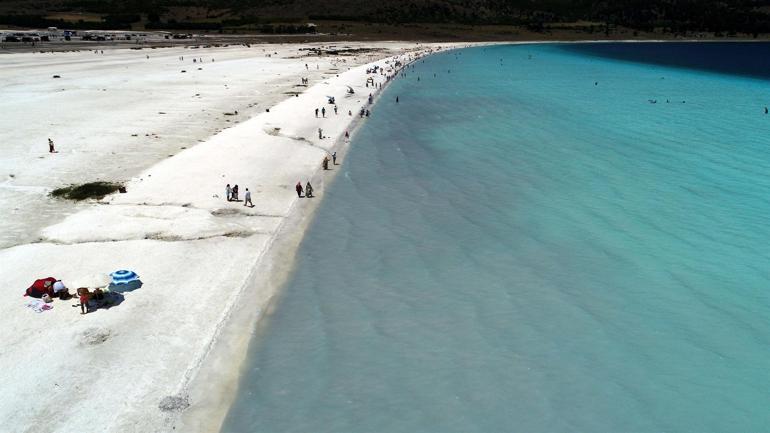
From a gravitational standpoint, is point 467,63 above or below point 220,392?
above

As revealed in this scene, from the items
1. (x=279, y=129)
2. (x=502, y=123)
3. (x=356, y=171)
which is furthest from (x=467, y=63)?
(x=356, y=171)

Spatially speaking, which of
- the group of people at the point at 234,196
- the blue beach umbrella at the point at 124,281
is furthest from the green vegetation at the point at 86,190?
the blue beach umbrella at the point at 124,281

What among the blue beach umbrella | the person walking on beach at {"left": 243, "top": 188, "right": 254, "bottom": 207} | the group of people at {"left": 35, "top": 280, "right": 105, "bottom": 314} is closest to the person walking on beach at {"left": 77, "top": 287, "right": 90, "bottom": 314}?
the group of people at {"left": 35, "top": 280, "right": 105, "bottom": 314}

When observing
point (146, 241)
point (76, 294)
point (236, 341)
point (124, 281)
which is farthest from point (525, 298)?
point (76, 294)

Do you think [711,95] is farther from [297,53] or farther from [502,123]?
[297,53]

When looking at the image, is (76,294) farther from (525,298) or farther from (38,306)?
(525,298)

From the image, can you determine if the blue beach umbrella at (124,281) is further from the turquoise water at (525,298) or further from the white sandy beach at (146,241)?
the turquoise water at (525,298)
